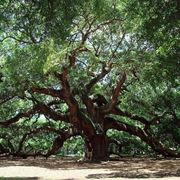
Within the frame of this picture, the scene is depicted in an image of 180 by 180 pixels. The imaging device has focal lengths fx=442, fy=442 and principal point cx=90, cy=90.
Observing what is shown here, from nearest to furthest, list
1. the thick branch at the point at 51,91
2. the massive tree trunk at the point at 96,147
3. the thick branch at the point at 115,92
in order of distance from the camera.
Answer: the thick branch at the point at 115,92 → the thick branch at the point at 51,91 → the massive tree trunk at the point at 96,147

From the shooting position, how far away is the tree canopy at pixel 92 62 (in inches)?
326

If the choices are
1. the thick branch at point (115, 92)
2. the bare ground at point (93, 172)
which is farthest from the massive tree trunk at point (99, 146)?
the bare ground at point (93, 172)

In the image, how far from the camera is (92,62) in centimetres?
1738

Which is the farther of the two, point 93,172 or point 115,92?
point 115,92

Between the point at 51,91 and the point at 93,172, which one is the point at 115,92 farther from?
the point at 93,172

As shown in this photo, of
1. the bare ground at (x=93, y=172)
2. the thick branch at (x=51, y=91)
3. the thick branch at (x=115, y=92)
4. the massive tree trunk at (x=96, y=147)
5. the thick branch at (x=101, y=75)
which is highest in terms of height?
the thick branch at (x=101, y=75)

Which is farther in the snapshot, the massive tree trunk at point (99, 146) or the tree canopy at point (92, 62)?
the massive tree trunk at point (99, 146)

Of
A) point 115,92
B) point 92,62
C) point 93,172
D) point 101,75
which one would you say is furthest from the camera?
point 115,92

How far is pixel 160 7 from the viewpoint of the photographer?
28.4 ft

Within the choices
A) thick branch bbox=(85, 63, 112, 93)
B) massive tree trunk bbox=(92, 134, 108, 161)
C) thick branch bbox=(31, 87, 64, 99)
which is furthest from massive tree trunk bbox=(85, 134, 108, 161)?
thick branch bbox=(31, 87, 64, 99)

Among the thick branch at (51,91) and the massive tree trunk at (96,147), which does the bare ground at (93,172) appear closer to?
the massive tree trunk at (96,147)

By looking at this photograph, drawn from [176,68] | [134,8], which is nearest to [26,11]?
[134,8]

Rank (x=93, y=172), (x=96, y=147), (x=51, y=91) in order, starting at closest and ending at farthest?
(x=93, y=172), (x=51, y=91), (x=96, y=147)

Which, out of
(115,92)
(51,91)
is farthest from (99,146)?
(51,91)
